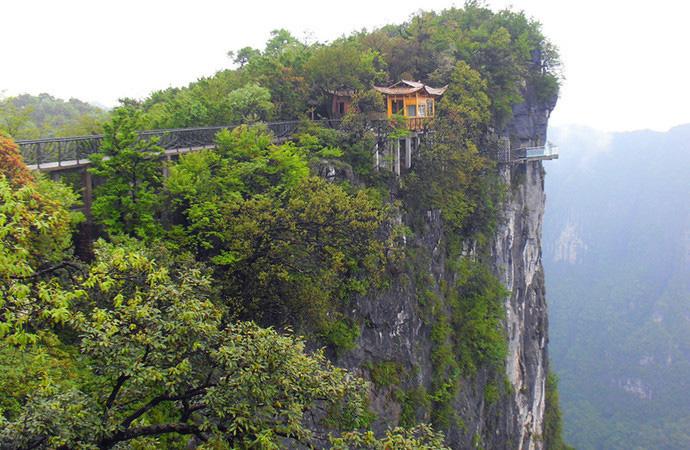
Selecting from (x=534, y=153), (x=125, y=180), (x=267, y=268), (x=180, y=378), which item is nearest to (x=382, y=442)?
(x=180, y=378)

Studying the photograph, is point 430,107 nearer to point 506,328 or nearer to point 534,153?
point 534,153

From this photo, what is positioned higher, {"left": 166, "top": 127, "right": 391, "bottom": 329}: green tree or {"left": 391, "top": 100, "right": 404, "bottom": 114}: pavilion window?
{"left": 391, "top": 100, "right": 404, "bottom": 114}: pavilion window

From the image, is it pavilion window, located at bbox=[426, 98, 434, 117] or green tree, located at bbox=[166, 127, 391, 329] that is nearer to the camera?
green tree, located at bbox=[166, 127, 391, 329]

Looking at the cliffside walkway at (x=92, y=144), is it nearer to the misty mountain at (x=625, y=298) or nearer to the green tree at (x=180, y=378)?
the green tree at (x=180, y=378)

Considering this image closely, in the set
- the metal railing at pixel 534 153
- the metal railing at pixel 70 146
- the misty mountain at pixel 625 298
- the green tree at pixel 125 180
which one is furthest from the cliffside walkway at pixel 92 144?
the misty mountain at pixel 625 298

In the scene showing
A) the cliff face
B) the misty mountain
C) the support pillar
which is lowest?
the misty mountain

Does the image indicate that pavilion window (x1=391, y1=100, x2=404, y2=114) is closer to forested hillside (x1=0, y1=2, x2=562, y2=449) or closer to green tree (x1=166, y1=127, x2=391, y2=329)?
forested hillside (x1=0, y1=2, x2=562, y2=449)

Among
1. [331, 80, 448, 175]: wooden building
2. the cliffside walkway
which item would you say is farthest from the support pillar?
[331, 80, 448, 175]: wooden building
